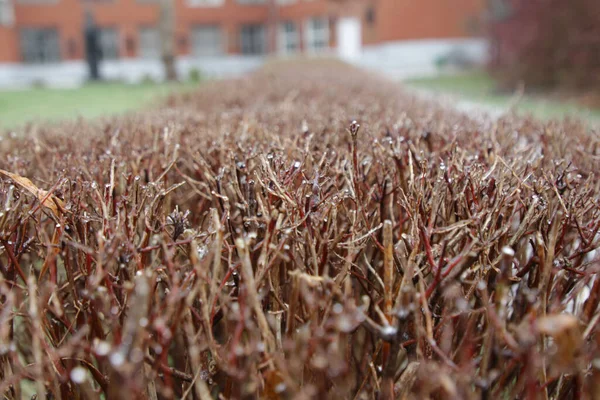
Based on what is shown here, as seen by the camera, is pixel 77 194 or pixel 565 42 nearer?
pixel 77 194

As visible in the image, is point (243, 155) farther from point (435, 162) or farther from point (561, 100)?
point (561, 100)

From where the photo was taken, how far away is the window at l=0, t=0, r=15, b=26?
116ft

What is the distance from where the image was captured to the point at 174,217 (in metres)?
1.80

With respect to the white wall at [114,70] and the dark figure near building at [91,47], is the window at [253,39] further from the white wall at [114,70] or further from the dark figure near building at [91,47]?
the dark figure near building at [91,47]

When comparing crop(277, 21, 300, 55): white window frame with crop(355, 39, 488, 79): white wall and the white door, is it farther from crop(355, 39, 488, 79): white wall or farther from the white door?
crop(355, 39, 488, 79): white wall

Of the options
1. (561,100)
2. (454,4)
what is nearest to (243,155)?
(561,100)

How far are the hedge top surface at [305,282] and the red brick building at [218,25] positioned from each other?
33.8 meters

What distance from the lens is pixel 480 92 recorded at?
68.3 feet

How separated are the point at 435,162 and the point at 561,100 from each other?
16.0 m

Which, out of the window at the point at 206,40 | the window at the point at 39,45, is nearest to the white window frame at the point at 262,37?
the window at the point at 206,40

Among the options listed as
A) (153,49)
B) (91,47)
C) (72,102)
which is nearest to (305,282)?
(72,102)

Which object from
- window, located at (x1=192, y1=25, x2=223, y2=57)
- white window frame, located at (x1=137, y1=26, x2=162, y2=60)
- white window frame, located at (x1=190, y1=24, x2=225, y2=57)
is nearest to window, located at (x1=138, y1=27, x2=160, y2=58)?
white window frame, located at (x1=137, y1=26, x2=162, y2=60)

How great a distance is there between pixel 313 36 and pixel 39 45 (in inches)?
791

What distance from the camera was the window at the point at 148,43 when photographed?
40.3 metres
